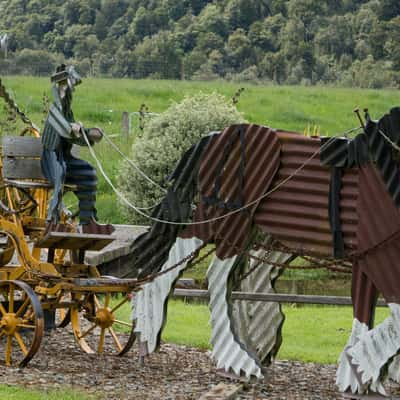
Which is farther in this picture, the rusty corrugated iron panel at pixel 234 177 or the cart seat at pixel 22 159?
the cart seat at pixel 22 159

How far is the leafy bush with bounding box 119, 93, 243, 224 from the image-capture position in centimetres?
2328

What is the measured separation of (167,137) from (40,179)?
11390 millimetres

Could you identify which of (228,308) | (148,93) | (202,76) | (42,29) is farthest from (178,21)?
(228,308)

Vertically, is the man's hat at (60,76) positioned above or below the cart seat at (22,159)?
above

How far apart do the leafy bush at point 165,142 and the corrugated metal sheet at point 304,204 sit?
40.7 ft

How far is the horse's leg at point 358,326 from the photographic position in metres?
9.84

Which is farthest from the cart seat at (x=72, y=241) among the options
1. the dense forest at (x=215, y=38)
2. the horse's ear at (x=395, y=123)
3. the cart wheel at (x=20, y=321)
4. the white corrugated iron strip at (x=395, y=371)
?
the dense forest at (x=215, y=38)

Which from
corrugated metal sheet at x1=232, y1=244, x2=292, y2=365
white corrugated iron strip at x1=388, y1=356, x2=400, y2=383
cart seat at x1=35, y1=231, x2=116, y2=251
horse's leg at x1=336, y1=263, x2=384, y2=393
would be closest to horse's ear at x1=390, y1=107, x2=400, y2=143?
horse's leg at x1=336, y1=263, x2=384, y2=393

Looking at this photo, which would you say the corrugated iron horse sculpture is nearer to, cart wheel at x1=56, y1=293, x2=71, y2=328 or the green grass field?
cart wheel at x1=56, y1=293, x2=71, y2=328

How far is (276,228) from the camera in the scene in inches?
417

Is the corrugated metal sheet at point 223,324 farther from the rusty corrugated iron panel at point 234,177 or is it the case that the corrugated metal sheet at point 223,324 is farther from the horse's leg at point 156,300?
the horse's leg at point 156,300

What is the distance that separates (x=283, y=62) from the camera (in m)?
53.2

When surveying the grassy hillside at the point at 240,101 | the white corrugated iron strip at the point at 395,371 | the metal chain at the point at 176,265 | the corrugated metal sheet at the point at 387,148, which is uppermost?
the corrugated metal sheet at the point at 387,148

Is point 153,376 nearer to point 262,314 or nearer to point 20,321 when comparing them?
point 20,321
